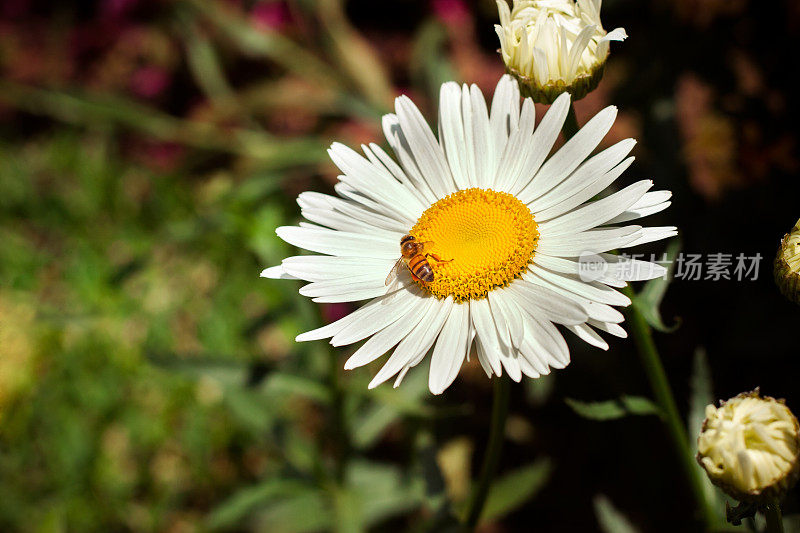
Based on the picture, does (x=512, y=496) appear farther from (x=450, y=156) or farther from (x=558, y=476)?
(x=450, y=156)

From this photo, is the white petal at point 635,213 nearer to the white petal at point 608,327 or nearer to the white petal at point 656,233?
the white petal at point 656,233

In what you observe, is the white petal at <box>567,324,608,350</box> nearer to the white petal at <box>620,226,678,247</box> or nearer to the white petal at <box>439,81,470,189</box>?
the white petal at <box>620,226,678,247</box>

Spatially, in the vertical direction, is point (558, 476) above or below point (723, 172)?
below

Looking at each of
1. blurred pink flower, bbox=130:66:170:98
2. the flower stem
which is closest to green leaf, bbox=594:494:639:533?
the flower stem

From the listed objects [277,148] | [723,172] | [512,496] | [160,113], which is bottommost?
[512,496]

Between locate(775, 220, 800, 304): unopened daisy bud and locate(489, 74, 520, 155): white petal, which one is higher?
locate(489, 74, 520, 155): white petal

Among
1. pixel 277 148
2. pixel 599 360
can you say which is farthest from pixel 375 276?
pixel 277 148
